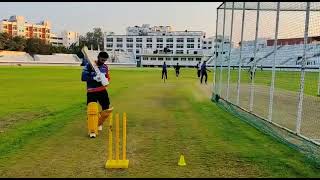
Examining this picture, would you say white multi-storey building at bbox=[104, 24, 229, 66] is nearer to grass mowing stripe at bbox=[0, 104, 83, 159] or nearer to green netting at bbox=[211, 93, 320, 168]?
green netting at bbox=[211, 93, 320, 168]

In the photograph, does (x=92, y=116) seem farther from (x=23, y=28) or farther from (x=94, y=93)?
(x=23, y=28)

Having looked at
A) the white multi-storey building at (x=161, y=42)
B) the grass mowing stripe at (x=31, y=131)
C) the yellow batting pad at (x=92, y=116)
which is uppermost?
the white multi-storey building at (x=161, y=42)

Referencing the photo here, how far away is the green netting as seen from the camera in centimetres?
766

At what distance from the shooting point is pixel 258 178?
6.01 m

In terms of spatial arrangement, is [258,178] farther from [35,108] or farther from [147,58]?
[147,58]

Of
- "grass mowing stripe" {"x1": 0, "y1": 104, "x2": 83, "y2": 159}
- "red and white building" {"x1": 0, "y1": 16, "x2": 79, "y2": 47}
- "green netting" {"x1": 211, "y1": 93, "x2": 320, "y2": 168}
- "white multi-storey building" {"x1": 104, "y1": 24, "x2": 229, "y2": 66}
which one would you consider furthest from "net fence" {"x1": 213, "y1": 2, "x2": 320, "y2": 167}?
"red and white building" {"x1": 0, "y1": 16, "x2": 79, "y2": 47}

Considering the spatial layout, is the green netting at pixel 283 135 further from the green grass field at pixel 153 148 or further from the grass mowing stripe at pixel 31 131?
the grass mowing stripe at pixel 31 131

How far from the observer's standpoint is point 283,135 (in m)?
9.64

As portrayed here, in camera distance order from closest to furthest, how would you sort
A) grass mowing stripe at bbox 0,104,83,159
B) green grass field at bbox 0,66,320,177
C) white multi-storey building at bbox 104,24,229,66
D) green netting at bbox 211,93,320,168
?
1. green grass field at bbox 0,66,320,177
2. green netting at bbox 211,93,320,168
3. grass mowing stripe at bbox 0,104,83,159
4. white multi-storey building at bbox 104,24,229,66

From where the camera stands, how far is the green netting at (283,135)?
7656mm

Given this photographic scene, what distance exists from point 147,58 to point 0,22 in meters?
71.8

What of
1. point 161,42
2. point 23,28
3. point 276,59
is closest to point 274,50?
point 276,59

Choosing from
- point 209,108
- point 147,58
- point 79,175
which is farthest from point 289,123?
point 147,58

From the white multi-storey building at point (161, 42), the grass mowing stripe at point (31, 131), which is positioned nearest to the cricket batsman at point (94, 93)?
the grass mowing stripe at point (31, 131)
